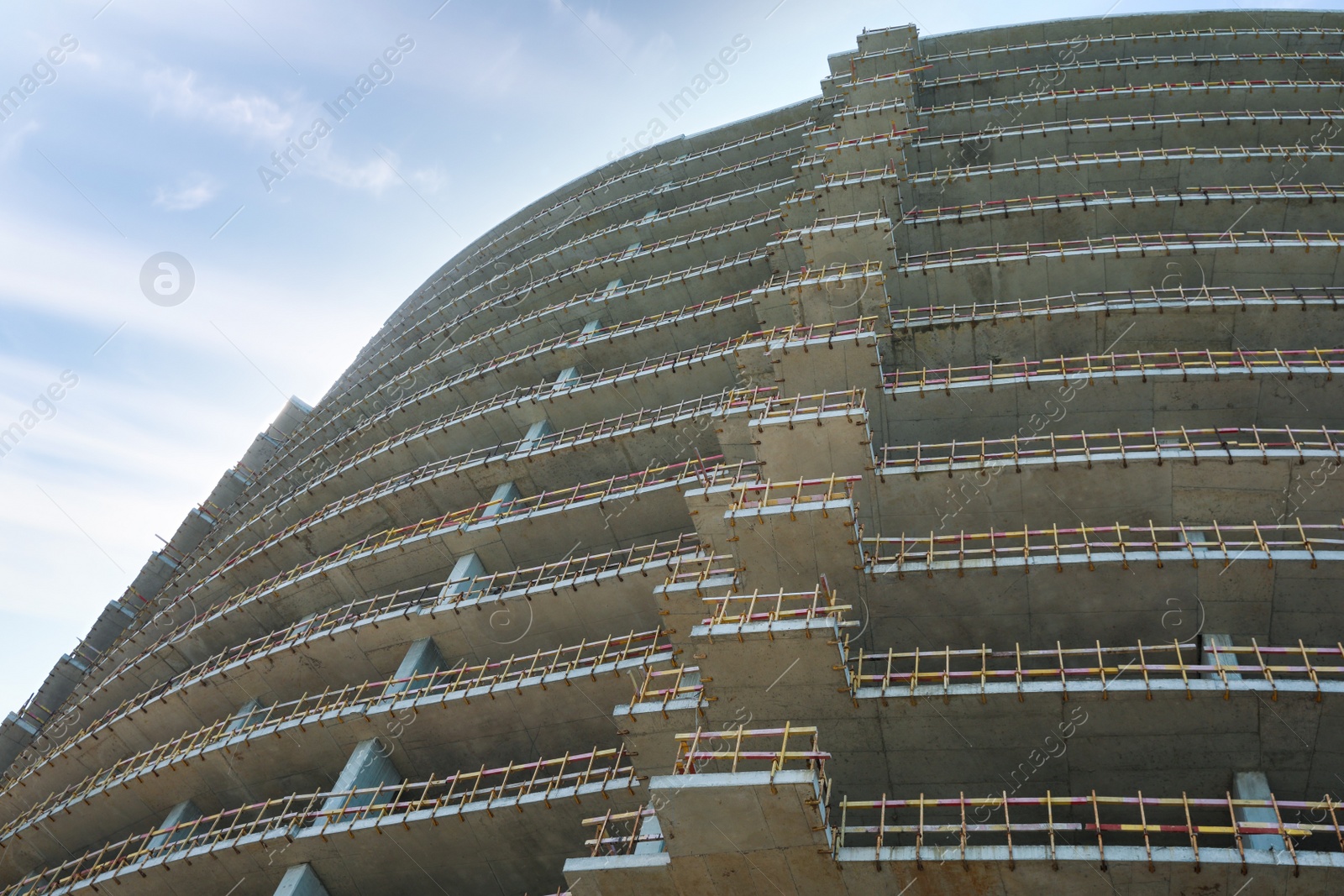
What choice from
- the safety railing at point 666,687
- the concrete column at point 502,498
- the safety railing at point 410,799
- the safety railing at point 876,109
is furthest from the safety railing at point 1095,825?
the safety railing at point 876,109

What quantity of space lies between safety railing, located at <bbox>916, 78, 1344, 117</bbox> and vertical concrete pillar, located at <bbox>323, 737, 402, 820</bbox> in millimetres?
21476

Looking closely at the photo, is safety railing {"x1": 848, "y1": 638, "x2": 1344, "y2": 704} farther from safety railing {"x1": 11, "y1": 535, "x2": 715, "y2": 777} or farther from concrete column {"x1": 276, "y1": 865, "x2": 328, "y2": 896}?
concrete column {"x1": 276, "y1": 865, "x2": 328, "y2": 896}

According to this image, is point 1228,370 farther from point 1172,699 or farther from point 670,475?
point 670,475

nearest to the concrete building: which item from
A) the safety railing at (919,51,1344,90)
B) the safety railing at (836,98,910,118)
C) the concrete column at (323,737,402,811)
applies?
the concrete column at (323,737,402,811)

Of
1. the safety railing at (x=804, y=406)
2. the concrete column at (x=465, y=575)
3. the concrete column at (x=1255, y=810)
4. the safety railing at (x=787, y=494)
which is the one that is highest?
the safety railing at (x=804, y=406)

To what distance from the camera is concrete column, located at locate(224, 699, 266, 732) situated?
17406 mm

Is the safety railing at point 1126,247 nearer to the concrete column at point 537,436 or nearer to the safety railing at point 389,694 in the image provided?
the concrete column at point 537,436

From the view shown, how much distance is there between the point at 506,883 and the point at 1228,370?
44.8ft

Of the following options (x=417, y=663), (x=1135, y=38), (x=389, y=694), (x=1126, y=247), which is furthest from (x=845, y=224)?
(x=1135, y=38)

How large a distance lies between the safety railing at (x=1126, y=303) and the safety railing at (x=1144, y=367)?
2.73 ft

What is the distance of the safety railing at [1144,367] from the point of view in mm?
14055

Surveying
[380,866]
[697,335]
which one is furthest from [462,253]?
[380,866]

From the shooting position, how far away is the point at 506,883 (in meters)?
13.6

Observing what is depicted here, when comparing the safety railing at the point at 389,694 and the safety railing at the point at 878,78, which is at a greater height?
the safety railing at the point at 878,78
